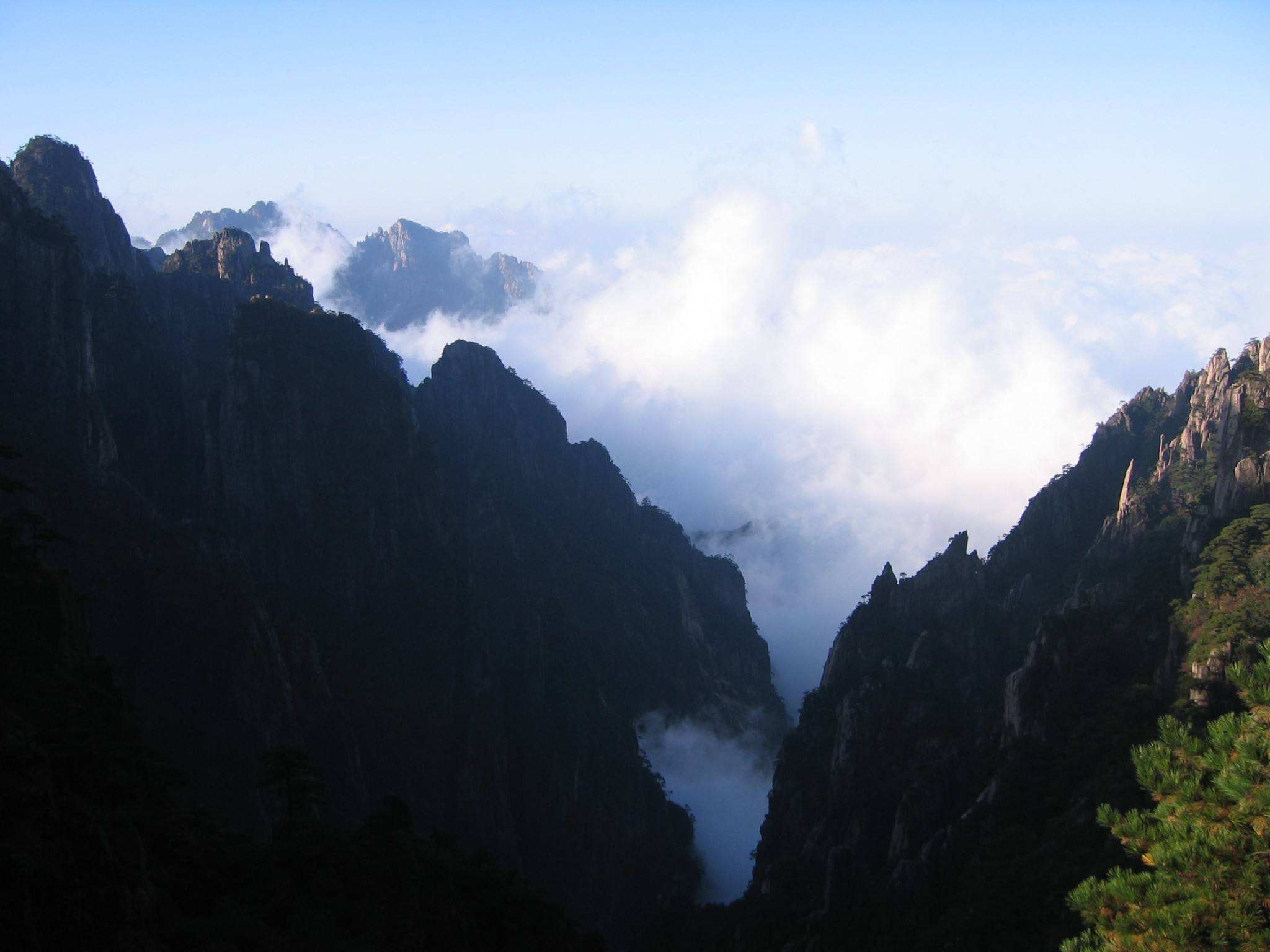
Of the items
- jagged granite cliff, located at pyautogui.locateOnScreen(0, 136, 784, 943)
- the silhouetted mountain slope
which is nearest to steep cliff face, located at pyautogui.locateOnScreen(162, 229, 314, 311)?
jagged granite cliff, located at pyautogui.locateOnScreen(0, 136, 784, 943)

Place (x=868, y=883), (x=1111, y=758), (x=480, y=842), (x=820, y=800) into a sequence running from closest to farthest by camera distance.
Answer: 1. (x=1111, y=758)
2. (x=868, y=883)
3. (x=820, y=800)
4. (x=480, y=842)

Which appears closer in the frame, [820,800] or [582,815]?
[820,800]

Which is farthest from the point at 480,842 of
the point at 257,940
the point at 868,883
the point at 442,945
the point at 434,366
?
the point at 434,366

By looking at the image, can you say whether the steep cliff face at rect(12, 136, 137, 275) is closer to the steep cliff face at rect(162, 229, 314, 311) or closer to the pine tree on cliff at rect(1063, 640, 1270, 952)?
the steep cliff face at rect(162, 229, 314, 311)

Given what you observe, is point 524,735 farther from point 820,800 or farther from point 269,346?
point 269,346

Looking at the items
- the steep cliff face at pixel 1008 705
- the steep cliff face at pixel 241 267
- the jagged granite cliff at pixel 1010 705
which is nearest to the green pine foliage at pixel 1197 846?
the jagged granite cliff at pixel 1010 705

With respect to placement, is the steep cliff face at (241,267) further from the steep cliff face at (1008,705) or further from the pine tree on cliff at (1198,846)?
the pine tree on cliff at (1198,846)
